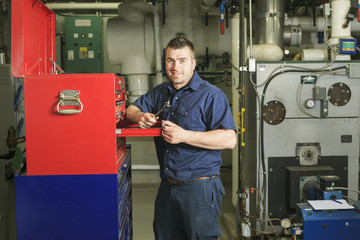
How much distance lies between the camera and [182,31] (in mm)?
3893

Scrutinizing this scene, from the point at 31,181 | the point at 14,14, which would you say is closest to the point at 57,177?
the point at 31,181

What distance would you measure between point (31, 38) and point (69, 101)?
0.39m

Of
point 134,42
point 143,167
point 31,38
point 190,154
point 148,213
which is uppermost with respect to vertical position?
point 134,42

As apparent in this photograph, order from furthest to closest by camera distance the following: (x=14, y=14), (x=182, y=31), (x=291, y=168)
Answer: (x=182, y=31)
(x=291, y=168)
(x=14, y=14)

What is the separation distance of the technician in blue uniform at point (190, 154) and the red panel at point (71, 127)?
261 mm

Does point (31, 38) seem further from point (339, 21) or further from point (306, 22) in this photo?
point (306, 22)

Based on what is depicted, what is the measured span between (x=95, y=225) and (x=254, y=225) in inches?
63.6

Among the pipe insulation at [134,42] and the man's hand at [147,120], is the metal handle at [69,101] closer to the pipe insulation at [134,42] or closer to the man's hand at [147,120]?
the man's hand at [147,120]

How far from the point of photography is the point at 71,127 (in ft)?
4.79

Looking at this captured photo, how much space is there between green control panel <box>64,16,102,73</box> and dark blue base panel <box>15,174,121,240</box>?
3248mm

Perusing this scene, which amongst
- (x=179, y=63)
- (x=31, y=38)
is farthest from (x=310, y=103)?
(x=31, y=38)

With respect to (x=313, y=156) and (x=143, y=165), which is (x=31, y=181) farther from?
(x=143, y=165)

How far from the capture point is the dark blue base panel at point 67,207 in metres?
1.46

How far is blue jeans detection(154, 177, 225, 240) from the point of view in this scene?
65.9 inches
